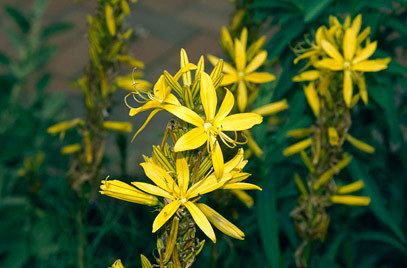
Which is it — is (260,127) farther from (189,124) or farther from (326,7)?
(189,124)

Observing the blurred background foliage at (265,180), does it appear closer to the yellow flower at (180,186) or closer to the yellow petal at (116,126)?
A: the yellow petal at (116,126)

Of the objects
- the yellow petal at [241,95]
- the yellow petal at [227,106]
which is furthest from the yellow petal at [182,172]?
the yellow petal at [241,95]

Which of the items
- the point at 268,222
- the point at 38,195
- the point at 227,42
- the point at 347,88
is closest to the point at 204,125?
the point at 347,88

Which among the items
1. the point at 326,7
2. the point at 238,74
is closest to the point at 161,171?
the point at 238,74

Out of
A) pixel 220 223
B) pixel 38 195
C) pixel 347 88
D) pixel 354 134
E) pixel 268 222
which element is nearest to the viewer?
pixel 220 223

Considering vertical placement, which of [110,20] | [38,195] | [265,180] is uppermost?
[110,20]

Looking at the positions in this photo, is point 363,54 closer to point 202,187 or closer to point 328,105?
point 328,105

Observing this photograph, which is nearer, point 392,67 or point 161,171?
point 161,171
